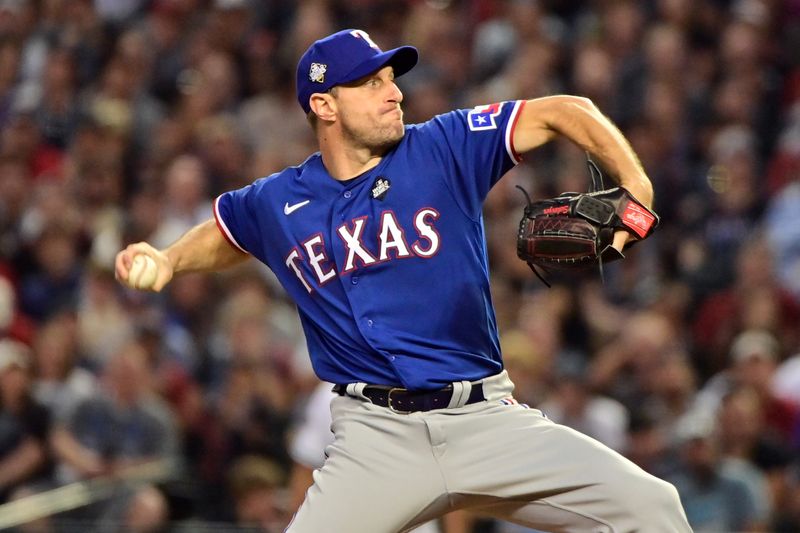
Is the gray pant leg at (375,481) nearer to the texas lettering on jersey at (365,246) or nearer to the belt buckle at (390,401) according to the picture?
the belt buckle at (390,401)

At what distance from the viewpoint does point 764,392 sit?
809 cm

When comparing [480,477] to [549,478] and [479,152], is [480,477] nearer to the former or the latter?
[549,478]

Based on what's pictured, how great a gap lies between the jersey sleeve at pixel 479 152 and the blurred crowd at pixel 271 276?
291cm

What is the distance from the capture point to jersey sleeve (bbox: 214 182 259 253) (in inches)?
195

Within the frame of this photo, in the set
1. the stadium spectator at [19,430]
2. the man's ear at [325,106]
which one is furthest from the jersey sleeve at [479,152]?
the stadium spectator at [19,430]

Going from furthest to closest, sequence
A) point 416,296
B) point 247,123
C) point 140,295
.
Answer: point 247,123, point 140,295, point 416,296

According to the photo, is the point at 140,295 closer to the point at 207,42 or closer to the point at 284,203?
the point at 207,42

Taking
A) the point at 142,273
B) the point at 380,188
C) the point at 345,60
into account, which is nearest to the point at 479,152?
the point at 380,188

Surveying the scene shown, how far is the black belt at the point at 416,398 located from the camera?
175 inches

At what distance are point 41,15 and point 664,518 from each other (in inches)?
380

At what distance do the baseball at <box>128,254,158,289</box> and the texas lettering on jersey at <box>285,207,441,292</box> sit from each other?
0.48 meters

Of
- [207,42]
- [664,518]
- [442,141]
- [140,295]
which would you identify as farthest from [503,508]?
[207,42]

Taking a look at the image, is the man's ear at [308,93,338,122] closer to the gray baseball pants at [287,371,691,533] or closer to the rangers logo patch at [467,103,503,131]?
the rangers logo patch at [467,103,503,131]

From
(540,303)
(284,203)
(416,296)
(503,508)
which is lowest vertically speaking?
(540,303)
